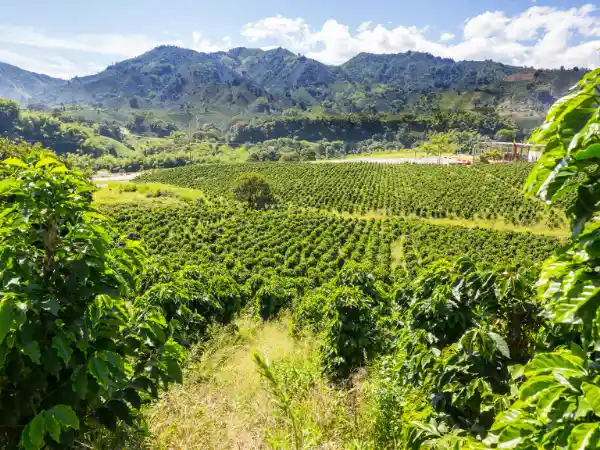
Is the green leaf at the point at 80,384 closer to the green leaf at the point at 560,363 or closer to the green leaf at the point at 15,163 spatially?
the green leaf at the point at 15,163

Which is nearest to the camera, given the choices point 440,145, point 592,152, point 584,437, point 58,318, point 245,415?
point 584,437

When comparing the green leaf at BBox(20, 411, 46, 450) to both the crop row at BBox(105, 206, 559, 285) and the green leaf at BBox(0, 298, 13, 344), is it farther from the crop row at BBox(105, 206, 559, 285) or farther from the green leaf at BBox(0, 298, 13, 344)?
the crop row at BBox(105, 206, 559, 285)

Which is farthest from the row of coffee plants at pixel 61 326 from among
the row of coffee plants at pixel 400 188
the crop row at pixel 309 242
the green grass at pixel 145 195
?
the green grass at pixel 145 195

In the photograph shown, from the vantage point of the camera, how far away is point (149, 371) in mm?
3988

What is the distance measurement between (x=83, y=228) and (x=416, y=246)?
135 ft

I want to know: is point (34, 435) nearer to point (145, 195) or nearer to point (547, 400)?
point (547, 400)

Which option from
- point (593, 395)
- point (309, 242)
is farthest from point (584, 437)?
point (309, 242)

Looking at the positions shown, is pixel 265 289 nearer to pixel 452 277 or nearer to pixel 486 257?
pixel 452 277

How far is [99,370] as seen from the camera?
3217mm

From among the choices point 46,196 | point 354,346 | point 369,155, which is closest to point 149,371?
point 46,196

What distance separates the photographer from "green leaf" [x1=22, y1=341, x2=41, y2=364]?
9.74 feet

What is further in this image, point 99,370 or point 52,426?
point 99,370

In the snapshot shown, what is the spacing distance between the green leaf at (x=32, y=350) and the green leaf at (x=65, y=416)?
46cm

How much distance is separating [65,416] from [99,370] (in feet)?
1.32
